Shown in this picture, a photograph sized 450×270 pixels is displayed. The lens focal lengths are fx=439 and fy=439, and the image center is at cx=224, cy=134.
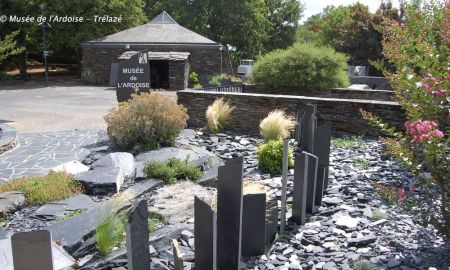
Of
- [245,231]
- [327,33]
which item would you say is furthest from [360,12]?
[245,231]

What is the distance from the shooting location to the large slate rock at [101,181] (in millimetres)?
5695

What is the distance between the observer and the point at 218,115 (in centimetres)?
955

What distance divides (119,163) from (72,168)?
2.33ft

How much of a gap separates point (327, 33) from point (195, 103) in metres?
31.7

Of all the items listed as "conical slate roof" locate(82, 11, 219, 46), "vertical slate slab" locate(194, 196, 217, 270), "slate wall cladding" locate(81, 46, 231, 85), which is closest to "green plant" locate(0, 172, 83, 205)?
"vertical slate slab" locate(194, 196, 217, 270)

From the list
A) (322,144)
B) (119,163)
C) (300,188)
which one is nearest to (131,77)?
(119,163)

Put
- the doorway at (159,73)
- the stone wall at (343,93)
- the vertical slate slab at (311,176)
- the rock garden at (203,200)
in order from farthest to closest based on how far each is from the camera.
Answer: the doorway at (159,73) → the stone wall at (343,93) → the vertical slate slab at (311,176) → the rock garden at (203,200)

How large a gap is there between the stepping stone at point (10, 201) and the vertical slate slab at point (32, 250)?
3.17 metres

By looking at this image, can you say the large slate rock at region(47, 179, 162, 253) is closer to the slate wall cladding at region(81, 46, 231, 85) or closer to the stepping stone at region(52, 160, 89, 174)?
the stepping stone at region(52, 160, 89, 174)

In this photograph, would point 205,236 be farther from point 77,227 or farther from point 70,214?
point 70,214

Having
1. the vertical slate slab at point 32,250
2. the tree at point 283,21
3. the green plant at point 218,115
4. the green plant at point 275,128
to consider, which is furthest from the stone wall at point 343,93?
the tree at point 283,21

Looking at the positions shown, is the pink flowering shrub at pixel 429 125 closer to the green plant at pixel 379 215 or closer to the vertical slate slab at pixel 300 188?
the green plant at pixel 379 215

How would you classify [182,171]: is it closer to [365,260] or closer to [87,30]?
[365,260]

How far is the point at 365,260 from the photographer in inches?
143
